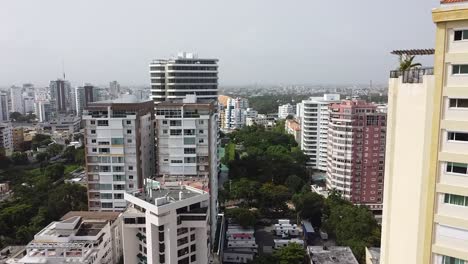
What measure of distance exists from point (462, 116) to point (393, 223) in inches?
103

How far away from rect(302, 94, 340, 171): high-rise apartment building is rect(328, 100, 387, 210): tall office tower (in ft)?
34.5

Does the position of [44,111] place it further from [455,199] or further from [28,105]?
[455,199]

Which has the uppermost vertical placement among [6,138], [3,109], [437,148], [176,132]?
[437,148]

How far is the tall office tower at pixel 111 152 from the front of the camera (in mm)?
21641

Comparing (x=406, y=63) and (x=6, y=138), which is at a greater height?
(x=406, y=63)

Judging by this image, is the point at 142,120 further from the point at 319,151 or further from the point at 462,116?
the point at 319,151

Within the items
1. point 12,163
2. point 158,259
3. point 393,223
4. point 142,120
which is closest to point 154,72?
point 142,120

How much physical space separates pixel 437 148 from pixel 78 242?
15.6m

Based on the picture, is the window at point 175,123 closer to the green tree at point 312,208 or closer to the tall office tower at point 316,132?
the green tree at point 312,208

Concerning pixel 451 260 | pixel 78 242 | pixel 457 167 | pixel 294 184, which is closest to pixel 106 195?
pixel 78 242

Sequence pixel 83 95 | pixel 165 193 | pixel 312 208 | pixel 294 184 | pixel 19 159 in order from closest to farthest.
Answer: pixel 165 193 < pixel 312 208 < pixel 294 184 < pixel 19 159 < pixel 83 95

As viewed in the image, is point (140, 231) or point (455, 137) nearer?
point (455, 137)

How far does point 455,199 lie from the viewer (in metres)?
6.45

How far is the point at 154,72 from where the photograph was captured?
38.5 m
